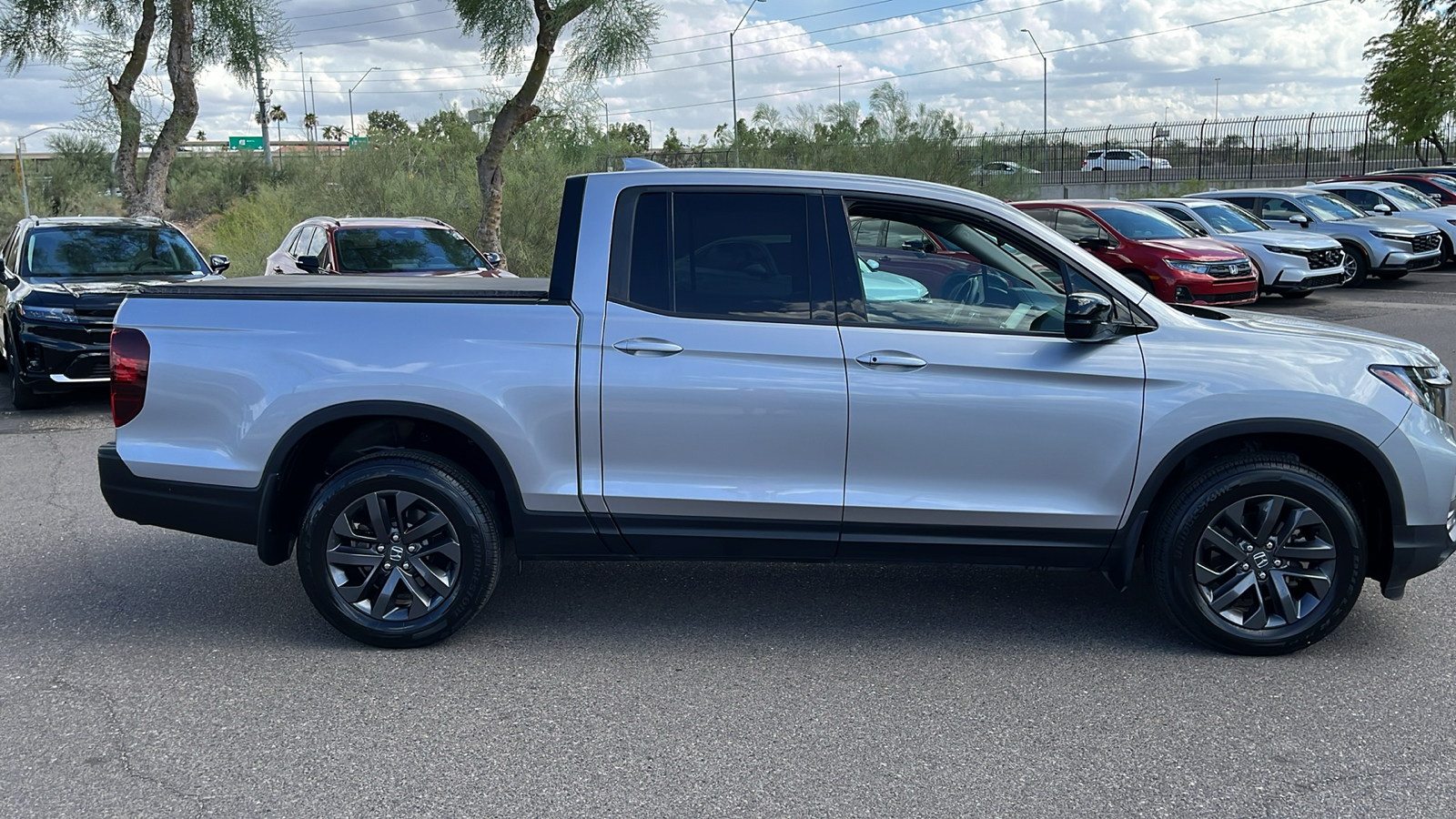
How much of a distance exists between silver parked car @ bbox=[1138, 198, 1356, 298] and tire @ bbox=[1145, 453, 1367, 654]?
45.7 ft

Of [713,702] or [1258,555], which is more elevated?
[1258,555]

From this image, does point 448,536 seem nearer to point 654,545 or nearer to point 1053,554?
point 654,545

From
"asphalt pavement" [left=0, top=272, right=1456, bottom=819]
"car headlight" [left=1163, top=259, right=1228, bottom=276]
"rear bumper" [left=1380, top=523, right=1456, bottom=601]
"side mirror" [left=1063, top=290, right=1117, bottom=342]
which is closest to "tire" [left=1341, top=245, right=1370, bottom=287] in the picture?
"car headlight" [left=1163, top=259, right=1228, bottom=276]

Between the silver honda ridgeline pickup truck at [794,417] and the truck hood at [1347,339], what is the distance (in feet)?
0.08

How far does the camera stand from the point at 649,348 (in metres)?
4.60

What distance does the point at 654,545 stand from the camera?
4.82 m

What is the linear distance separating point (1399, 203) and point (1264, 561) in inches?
867

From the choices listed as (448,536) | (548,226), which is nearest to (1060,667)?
(448,536)

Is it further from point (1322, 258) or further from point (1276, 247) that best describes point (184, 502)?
point (1322, 258)

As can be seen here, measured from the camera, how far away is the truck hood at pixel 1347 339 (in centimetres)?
471

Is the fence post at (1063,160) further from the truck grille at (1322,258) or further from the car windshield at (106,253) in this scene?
the car windshield at (106,253)

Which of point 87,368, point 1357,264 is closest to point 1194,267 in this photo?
point 1357,264

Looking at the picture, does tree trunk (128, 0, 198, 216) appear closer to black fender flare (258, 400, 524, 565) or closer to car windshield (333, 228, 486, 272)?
→ car windshield (333, 228, 486, 272)

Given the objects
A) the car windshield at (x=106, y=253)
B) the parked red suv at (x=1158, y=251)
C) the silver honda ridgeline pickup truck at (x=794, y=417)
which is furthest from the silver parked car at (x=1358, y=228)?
the silver honda ridgeline pickup truck at (x=794, y=417)
